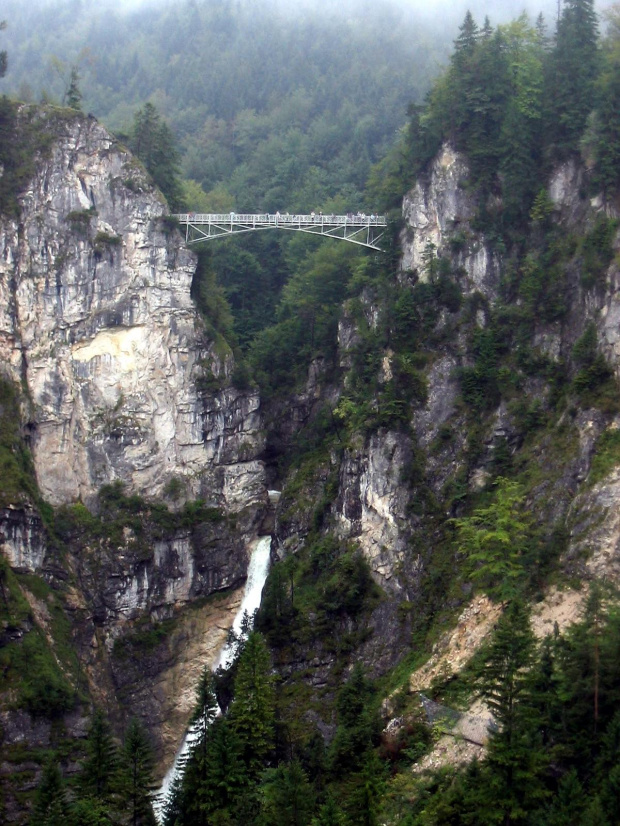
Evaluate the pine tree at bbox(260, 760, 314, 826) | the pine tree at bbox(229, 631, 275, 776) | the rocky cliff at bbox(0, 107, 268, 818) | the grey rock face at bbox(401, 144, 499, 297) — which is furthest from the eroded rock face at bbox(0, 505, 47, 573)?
the grey rock face at bbox(401, 144, 499, 297)

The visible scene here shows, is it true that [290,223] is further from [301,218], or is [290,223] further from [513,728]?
[513,728]

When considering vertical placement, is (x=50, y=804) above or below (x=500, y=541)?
below

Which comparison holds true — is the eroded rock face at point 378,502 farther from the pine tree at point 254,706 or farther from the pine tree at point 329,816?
the pine tree at point 329,816

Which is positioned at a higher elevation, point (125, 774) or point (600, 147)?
point (600, 147)

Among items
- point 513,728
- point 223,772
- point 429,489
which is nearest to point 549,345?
point 429,489

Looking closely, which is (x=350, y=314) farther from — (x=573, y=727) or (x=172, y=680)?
(x=573, y=727)

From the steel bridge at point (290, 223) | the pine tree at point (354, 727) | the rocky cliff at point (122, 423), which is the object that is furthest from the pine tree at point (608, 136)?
the pine tree at point (354, 727)

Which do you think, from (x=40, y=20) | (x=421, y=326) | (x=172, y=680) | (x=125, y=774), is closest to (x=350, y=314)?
(x=421, y=326)

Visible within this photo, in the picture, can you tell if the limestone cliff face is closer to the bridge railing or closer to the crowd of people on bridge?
the bridge railing
